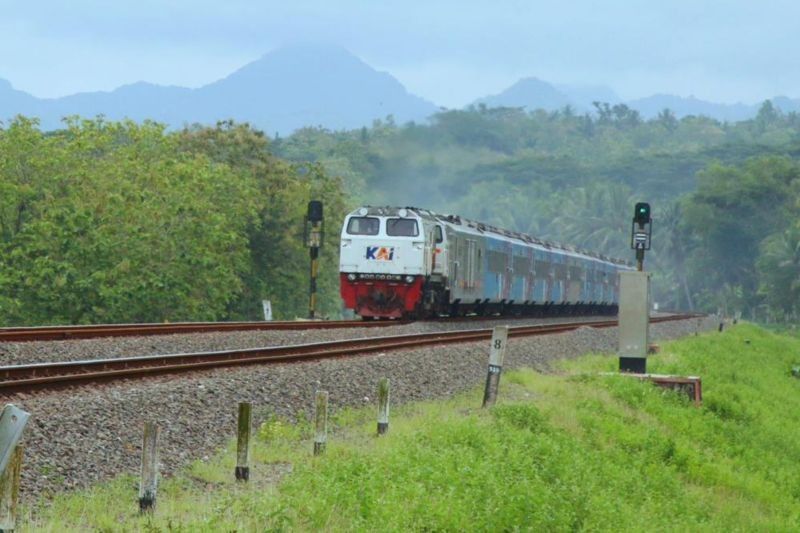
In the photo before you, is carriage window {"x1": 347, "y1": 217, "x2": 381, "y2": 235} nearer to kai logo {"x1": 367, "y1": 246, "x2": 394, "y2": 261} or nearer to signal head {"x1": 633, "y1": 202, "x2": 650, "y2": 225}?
kai logo {"x1": 367, "y1": 246, "x2": 394, "y2": 261}

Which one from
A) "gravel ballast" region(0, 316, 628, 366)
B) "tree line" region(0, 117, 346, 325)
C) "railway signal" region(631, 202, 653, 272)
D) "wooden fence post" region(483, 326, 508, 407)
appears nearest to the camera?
"wooden fence post" region(483, 326, 508, 407)

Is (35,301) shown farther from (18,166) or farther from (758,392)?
(758,392)

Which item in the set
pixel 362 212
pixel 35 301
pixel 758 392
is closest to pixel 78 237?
pixel 35 301

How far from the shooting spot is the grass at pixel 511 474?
9.79m

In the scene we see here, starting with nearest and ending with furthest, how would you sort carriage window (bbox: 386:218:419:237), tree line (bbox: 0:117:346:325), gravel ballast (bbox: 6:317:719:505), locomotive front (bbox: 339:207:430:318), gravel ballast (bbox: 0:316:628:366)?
1. gravel ballast (bbox: 6:317:719:505)
2. gravel ballast (bbox: 0:316:628:366)
3. locomotive front (bbox: 339:207:430:318)
4. carriage window (bbox: 386:218:419:237)
5. tree line (bbox: 0:117:346:325)

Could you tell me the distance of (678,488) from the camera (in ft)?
54.3

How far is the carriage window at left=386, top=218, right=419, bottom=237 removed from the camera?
34.5 m

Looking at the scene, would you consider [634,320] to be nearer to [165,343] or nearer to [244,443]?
[165,343]

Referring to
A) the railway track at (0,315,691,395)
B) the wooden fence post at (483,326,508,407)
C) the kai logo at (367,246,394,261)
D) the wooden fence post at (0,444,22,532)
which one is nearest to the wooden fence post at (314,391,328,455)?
the railway track at (0,315,691,395)

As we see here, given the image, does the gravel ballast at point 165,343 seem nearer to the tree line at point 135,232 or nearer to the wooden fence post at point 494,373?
the wooden fence post at point 494,373

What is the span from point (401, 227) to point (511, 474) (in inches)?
887

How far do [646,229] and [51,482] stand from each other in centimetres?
2232

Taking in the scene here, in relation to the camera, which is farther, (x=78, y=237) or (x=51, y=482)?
(x=78, y=237)

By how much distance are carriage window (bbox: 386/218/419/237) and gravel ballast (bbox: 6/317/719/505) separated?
1058 cm
